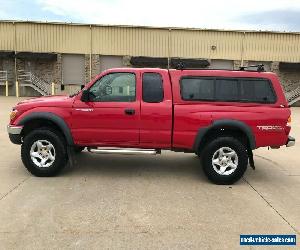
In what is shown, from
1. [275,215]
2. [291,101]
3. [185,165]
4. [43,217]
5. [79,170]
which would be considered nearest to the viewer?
[43,217]

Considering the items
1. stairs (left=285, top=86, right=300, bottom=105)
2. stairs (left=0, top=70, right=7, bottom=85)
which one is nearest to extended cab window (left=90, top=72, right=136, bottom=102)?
stairs (left=0, top=70, right=7, bottom=85)

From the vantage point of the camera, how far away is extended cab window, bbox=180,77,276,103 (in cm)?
634

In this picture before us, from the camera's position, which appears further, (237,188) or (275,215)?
(237,188)

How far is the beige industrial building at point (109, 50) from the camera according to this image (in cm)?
2953

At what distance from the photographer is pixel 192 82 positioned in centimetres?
642

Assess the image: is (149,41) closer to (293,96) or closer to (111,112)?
(293,96)

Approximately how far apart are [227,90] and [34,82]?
1024 inches

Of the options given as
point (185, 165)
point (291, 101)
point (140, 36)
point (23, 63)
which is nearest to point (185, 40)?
point (140, 36)

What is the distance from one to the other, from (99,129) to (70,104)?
2.37 ft

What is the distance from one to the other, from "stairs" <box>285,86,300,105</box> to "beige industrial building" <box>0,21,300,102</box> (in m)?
0.08

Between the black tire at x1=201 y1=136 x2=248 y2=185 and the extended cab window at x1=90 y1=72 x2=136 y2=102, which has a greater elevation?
the extended cab window at x1=90 y1=72 x2=136 y2=102

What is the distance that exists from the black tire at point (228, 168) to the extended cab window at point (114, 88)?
1722 mm

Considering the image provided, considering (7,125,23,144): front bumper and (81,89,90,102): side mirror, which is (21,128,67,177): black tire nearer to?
(7,125,23,144): front bumper

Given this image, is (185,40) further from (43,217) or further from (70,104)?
(43,217)
